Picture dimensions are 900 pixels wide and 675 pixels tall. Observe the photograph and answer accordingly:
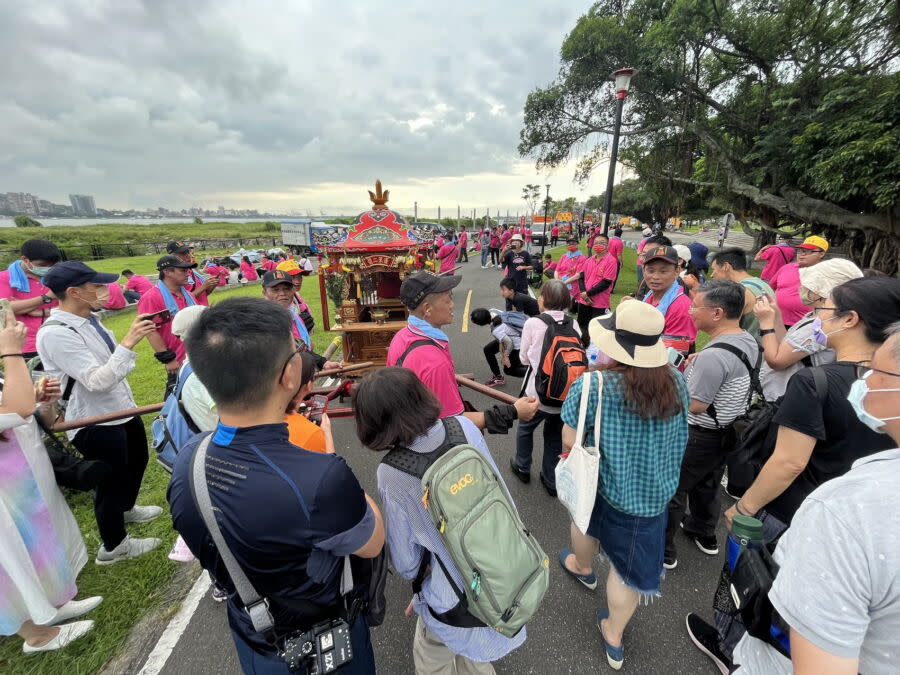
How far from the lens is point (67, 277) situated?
2.47m

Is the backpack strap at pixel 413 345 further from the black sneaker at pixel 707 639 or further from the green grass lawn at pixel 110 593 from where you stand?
the black sneaker at pixel 707 639

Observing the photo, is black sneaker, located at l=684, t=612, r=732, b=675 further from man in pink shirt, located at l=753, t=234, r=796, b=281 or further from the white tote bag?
man in pink shirt, located at l=753, t=234, r=796, b=281

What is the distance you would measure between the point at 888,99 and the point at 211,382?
1479 cm

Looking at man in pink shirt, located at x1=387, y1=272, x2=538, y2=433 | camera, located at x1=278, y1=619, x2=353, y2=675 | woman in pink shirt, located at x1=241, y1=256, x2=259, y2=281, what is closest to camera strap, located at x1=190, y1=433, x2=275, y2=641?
camera, located at x1=278, y1=619, x2=353, y2=675

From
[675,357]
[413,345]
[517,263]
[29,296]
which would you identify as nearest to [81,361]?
[413,345]

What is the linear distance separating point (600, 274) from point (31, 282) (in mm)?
8447

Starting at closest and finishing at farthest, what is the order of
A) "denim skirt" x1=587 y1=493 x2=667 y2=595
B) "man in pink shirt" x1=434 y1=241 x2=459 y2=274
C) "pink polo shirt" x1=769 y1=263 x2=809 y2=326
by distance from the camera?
"denim skirt" x1=587 y1=493 x2=667 y2=595 → "pink polo shirt" x1=769 y1=263 x2=809 y2=326 → "man in pink shirt" x1=434 y1=241 x2=459 y2=274

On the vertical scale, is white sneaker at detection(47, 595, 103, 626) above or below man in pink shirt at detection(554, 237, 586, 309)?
below

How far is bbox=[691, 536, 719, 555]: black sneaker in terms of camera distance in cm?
284

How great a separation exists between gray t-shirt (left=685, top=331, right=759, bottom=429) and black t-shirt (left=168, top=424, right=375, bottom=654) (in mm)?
2236

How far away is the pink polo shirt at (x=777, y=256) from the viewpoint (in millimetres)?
5125

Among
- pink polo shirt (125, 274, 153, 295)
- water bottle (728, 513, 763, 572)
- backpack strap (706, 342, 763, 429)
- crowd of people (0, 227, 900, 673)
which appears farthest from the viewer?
pink polo shirt (125, 274, 153, 295)

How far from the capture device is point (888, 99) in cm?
863

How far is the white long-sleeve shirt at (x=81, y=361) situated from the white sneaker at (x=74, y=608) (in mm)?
1130
